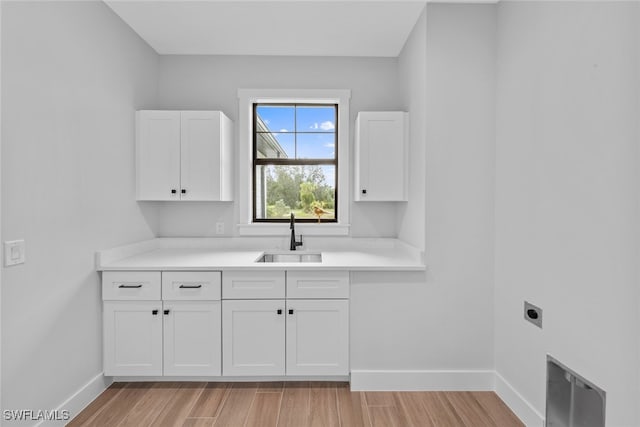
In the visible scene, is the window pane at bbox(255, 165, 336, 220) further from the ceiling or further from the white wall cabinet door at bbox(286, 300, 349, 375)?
the white wall cabinet door at bbox(286, 300, 349, 375)

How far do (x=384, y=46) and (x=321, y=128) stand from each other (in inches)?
34.5

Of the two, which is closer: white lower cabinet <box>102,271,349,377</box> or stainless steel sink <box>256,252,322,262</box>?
white lower cabinet <box>102,271,349,377</box>

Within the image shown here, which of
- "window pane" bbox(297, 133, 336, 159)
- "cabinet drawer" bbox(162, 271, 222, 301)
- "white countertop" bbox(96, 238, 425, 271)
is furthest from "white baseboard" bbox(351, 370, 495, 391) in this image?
"window pane" bbox(297, 133, 336, 159)

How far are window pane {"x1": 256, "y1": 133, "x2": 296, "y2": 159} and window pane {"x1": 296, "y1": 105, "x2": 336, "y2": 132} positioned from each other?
0.51 ft

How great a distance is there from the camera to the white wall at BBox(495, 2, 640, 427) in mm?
1405

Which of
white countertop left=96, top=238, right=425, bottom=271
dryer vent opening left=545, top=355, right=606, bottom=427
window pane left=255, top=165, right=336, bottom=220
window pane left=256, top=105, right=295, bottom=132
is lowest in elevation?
dryer vent opening left=545, top=355, right=606, bottom=427

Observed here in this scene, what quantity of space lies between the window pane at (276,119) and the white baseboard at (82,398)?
2303 millimetres

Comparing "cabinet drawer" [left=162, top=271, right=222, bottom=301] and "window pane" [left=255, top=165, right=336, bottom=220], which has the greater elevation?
"window pane" [left=255, top=165, right=336, bottom=220]

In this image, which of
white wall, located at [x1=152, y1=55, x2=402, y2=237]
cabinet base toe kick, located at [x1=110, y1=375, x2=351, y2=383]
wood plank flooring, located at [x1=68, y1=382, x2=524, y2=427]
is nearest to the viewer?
wood plank flooring, located at [x1=68, y1=382, x2=524, y2=427]

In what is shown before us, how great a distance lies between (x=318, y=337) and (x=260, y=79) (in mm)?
2226

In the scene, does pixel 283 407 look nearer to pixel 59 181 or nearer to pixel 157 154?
pixel 59 181

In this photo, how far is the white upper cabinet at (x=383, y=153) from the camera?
9.16ft

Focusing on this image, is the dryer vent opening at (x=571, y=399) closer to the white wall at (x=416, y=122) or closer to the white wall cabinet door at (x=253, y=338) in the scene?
the white wall at (x=416, y=122)

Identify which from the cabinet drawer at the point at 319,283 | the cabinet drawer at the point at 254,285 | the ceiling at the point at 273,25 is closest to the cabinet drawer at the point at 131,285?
the cabinet drawer at the point at 254,285
